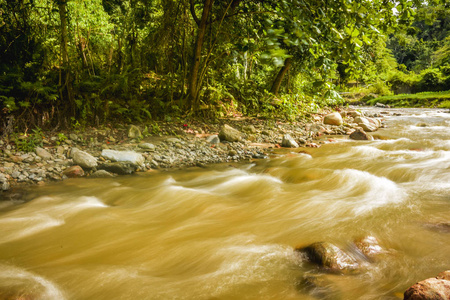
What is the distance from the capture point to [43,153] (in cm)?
441

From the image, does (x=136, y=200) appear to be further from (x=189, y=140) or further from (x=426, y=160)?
(x=426, y=160)

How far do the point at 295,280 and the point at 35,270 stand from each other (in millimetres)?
1861

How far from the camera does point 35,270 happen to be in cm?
195

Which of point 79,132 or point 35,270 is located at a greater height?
point 79,132

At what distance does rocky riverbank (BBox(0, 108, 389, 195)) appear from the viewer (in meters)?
4.12

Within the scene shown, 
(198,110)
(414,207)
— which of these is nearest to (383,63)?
(198,110)

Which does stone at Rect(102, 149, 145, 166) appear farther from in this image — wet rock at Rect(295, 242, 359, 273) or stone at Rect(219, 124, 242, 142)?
wet rock at Rect(295, 242, 359, 273)

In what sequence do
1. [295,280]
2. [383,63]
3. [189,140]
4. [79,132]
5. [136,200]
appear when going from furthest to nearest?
[383,63] → [189,140] → [79,132] → [136,200] → [295,280]

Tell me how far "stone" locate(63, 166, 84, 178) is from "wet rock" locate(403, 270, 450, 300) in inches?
169

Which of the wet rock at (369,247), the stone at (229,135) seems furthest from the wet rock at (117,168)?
the wet rock at (369,247)

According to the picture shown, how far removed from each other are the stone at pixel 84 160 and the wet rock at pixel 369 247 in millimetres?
3950

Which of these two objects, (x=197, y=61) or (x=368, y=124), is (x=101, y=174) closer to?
(x=197, y=61)

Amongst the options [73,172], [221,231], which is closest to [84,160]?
[73,172]

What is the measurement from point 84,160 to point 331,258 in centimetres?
399
